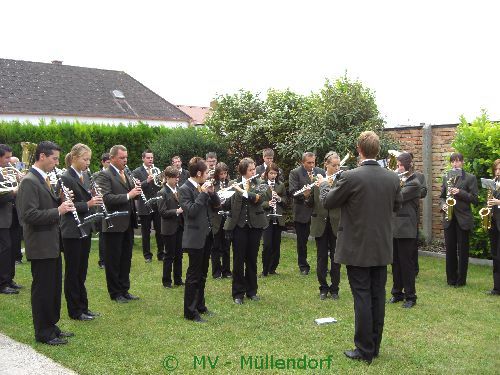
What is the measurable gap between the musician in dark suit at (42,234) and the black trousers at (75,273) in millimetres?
846

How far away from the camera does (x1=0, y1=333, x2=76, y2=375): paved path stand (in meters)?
5.62

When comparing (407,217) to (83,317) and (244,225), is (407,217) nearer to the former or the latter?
(244,225)

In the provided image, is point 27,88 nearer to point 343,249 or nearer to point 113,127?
point 113,127

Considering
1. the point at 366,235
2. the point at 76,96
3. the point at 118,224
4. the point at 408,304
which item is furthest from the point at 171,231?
the point at 76,96

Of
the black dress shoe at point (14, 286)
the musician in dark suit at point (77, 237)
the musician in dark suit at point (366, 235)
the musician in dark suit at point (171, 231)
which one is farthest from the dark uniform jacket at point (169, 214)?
the musician in dark suit at point (366, 235)

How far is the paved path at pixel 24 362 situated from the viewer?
5.62 meters

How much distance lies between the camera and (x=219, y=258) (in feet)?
35.3

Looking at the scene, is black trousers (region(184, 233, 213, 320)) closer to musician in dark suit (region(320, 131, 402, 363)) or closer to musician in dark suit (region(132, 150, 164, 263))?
musician in dark suit (region(320, 131, 402, 363))

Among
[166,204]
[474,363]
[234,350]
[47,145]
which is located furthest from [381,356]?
[166,204]

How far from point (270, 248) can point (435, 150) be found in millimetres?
5007

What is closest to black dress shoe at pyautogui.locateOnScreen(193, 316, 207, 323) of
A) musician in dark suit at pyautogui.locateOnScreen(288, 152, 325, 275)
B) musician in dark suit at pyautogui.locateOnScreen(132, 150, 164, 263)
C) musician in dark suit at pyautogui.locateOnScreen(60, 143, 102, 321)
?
musician in dark suit at pyautogui.locateOnScreen(60, 143, 102, 321)

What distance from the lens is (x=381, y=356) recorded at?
240 inches

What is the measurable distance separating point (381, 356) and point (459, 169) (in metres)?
4.75

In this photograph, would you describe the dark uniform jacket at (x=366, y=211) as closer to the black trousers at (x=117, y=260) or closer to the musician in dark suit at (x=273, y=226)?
the black trousers at (x=117, y=260)
